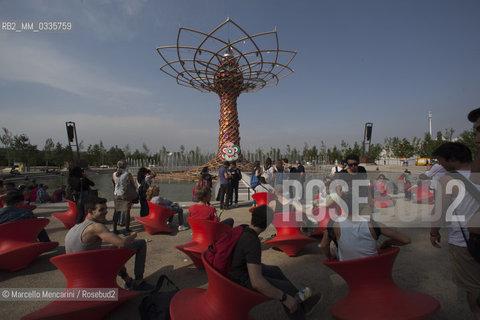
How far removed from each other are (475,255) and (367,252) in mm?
708

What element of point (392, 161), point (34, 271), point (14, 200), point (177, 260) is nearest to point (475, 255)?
point (177, 260)

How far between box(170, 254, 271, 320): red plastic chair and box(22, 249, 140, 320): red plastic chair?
71cm

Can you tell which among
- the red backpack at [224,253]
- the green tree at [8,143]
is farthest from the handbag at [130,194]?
the green tree at [8,143]

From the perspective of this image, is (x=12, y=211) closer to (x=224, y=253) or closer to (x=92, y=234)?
(x=92, y=234)

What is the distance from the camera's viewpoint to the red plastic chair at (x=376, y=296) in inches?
71.1

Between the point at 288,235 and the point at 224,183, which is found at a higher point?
the point at 224,183

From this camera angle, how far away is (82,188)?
4.65 m

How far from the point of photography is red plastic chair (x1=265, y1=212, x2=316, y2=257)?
3.33 m

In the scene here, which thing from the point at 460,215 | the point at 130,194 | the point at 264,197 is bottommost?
the point at 264,197

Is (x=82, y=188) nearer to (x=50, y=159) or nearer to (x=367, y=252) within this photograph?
(x=367, y=252)

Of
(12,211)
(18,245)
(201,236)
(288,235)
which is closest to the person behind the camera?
(18,245)

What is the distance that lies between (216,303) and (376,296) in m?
1.36

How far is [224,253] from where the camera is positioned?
1700 millimetres

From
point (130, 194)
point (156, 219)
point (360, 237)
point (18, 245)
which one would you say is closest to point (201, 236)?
point (156, 219)
